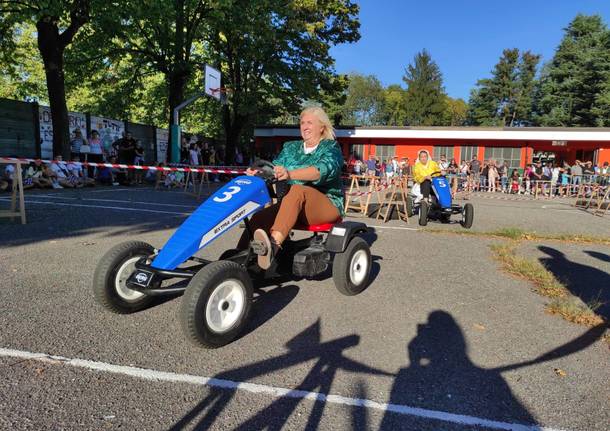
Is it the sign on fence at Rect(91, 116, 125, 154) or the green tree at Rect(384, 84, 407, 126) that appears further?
the green tree at Rect(384, 84, 407, 126)

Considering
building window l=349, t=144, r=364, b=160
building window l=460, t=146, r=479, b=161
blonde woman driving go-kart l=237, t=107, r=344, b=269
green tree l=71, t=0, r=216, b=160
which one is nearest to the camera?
blonde woman driving go-kart l=237, t=107, r=344, b=269

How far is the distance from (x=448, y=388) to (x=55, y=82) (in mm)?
15283

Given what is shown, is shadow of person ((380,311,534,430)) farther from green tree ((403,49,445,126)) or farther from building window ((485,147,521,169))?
green tree ((403,49,445,126))

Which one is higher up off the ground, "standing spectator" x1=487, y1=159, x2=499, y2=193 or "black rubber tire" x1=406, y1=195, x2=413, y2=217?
"standing spectator" x1=487, y1=159, x2=499, y2=193

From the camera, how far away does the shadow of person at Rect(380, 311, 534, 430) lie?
222 cm

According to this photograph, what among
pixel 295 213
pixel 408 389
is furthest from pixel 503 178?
pixel 408 389

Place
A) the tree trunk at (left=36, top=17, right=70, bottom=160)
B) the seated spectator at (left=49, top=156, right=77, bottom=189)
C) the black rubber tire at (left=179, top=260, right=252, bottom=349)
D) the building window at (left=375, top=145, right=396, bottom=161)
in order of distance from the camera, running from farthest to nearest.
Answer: the building window at (left=375, top=145, right=396, bottom=161) < the tree trunk at (left=36, top=17, right=70, bottom=160) < the seated spectator at (left=49, top=156, right=77, bottom=189) < the black rubber tire at (left=179, top=260, right=252, bottom=349)

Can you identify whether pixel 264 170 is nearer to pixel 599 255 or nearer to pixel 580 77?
pixel 599 255

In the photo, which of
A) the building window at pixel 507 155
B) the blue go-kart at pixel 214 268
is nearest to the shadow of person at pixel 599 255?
the blue go-kart at pixel 214 268

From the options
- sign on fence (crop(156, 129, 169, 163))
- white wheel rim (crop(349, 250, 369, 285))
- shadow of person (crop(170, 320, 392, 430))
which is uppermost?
sign on fence (crop(156, 129, 169, 163))

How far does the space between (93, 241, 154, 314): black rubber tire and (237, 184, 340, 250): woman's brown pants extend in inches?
38.7

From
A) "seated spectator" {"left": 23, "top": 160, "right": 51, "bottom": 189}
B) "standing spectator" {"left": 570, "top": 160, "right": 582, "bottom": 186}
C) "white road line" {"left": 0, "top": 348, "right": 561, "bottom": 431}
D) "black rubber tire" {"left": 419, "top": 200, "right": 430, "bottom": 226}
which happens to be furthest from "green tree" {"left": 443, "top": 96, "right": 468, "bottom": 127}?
"white road line" {"left": 0, "top": 348, "right": 561, "bottom": 431}

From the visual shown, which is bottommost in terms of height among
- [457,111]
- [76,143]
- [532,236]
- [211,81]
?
[532,236]

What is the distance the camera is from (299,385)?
2.44 metres
